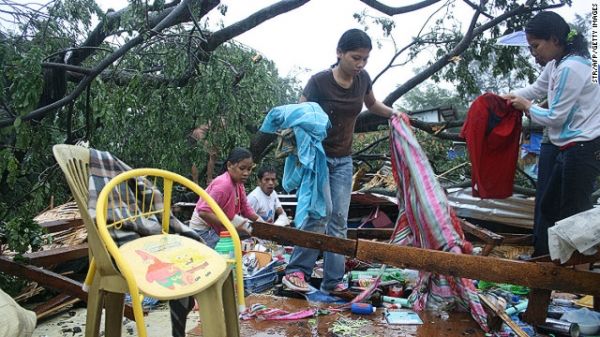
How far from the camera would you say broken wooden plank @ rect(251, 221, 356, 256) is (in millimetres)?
2658

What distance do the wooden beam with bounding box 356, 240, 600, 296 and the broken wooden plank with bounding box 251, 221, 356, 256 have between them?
19 centimetres

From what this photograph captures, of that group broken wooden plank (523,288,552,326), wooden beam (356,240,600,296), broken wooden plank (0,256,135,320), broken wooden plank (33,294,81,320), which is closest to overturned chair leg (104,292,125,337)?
broken wooden plank (0,256,135,320)

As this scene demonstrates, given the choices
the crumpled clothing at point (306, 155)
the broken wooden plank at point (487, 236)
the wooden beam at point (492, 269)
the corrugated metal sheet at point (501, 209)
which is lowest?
the corrugated metal sheet at point (501, 209)

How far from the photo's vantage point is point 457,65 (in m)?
7.39

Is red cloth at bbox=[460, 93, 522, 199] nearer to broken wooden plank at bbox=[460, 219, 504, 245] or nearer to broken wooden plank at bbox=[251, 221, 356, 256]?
broken wooden plank at bbox=[460, 219, 504, 245]

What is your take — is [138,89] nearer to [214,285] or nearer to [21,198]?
[21,198]

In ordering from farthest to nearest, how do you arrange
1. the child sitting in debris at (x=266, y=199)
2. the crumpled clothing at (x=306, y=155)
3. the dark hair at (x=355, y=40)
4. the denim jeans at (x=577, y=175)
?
the child sitting in debris at (x=266, y=199)
the dark hair at (x=355, y=40)
the crumpled clothing at (x=306, y=155)
the denim jeans at (x=577, y=175)

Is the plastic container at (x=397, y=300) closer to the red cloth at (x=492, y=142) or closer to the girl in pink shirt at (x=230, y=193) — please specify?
the red cloth at (x=492, y=142)

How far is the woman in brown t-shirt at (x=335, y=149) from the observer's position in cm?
331

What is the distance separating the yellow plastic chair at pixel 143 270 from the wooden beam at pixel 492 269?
92cm

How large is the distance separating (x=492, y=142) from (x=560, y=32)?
2.56ft

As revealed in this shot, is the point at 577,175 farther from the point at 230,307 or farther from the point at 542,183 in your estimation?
the point at 230,307

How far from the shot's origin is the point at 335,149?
342 centimetres

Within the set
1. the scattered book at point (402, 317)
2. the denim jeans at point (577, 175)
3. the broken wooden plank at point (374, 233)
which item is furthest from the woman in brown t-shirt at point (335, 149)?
the denim jeans at point (577, 175)
